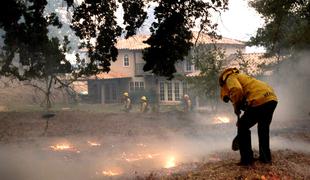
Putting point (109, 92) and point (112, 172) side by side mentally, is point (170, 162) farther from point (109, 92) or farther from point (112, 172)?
point (109, 92)

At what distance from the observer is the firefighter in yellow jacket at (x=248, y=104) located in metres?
7.23

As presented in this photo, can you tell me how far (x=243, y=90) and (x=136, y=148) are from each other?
821 centimetres

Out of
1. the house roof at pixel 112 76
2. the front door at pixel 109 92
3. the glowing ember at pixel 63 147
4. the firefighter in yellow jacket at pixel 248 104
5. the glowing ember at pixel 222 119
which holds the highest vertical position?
the house roof at pixel 112 76

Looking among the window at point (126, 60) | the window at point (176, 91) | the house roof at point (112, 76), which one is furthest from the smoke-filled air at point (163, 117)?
the window at point (126, 60)

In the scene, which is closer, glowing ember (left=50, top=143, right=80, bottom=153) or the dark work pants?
the dark work pants

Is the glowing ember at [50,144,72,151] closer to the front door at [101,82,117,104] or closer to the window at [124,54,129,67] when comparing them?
the front door at [101,82,117,104]

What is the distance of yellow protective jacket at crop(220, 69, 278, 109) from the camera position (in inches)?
282

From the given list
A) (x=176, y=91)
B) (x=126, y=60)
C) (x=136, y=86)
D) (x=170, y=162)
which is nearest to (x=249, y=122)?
(x=170, y=162)

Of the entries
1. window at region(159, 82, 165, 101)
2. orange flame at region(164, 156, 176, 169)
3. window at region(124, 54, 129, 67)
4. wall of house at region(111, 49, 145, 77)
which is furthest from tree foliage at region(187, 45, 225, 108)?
window at region(124, 54, 129, 67)

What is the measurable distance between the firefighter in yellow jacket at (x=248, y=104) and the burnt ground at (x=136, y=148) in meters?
0.39

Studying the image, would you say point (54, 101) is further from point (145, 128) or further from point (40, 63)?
point (145, 128)

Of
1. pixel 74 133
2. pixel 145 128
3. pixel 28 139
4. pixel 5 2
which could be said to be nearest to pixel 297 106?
pixel 145 128

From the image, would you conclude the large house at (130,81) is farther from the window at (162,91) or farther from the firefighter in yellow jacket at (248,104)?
the firefighter in yellow jacket at (248,104)

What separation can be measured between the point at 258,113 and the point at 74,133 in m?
12.8
